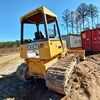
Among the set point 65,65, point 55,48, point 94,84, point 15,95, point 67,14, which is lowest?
point 15,95

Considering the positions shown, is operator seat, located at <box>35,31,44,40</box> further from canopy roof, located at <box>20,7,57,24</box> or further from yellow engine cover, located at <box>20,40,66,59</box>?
canopy roof, located at <box>20,7,57,24</box>

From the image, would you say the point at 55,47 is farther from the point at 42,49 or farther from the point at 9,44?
the point at 9,44

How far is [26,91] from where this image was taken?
6191 millimetres

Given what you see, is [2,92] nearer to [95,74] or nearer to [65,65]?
[65,65]

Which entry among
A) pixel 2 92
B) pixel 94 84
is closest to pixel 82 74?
pixel 94 84

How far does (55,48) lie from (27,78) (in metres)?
1.85

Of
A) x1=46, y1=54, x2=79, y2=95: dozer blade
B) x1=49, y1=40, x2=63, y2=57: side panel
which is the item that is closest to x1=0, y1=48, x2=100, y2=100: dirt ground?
x1=46, y1=54, x2=79, y2=95: dozer blade

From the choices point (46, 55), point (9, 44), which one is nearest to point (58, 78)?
point (46, 55)

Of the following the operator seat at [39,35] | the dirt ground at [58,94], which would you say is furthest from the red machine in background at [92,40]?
the operator seat at [39,35]

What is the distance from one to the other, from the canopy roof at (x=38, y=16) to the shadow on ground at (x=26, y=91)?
2.42 metres

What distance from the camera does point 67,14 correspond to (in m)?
44.5

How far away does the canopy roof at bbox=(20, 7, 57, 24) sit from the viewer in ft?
16.6

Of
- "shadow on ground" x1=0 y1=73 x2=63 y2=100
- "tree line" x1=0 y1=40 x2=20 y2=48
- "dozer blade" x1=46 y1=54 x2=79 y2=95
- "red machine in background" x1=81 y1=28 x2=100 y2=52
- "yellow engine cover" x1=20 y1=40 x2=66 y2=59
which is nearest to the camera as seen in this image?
"dozer blade" x1=46 y1=54 x2=79 y2=95

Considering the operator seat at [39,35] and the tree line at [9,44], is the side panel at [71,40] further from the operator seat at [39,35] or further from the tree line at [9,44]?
the tree line at [9,44]
